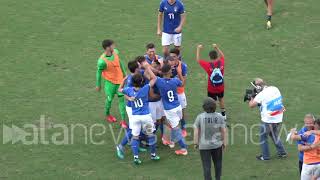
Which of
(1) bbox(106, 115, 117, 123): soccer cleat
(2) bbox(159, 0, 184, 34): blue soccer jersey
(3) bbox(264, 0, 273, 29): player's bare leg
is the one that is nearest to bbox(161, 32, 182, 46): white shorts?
(2) bbox(159, 0, 184, 34): blue soccer jersey

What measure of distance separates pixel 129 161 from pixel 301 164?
132 inches

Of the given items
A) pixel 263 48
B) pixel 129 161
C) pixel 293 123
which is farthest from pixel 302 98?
pixel 129 161

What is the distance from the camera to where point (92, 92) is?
48.7 feet

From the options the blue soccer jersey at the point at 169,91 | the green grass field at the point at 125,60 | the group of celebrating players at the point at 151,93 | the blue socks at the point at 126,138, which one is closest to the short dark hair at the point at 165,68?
the group of celebrating players at the point at 151,93

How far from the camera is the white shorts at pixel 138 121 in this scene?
1143 centimetres

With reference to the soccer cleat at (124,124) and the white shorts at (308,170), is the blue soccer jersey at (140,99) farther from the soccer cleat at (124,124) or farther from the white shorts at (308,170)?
the white shorts at (308,170)

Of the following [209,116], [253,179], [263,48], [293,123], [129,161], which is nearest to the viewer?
[209,116]

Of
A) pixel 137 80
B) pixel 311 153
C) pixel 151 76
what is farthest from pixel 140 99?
pixel 311 153

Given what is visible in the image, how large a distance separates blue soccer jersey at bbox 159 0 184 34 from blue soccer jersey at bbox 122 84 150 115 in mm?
4401

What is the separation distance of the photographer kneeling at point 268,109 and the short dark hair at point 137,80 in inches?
83.5

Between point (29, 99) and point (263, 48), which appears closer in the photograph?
point (29, 99)

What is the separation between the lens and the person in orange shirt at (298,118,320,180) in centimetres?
979

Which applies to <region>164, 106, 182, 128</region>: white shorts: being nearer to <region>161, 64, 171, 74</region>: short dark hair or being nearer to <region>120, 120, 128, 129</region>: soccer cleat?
<region>161, 64, 171, 74</region>: short dark hair

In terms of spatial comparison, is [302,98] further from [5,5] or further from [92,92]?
[5,5]
